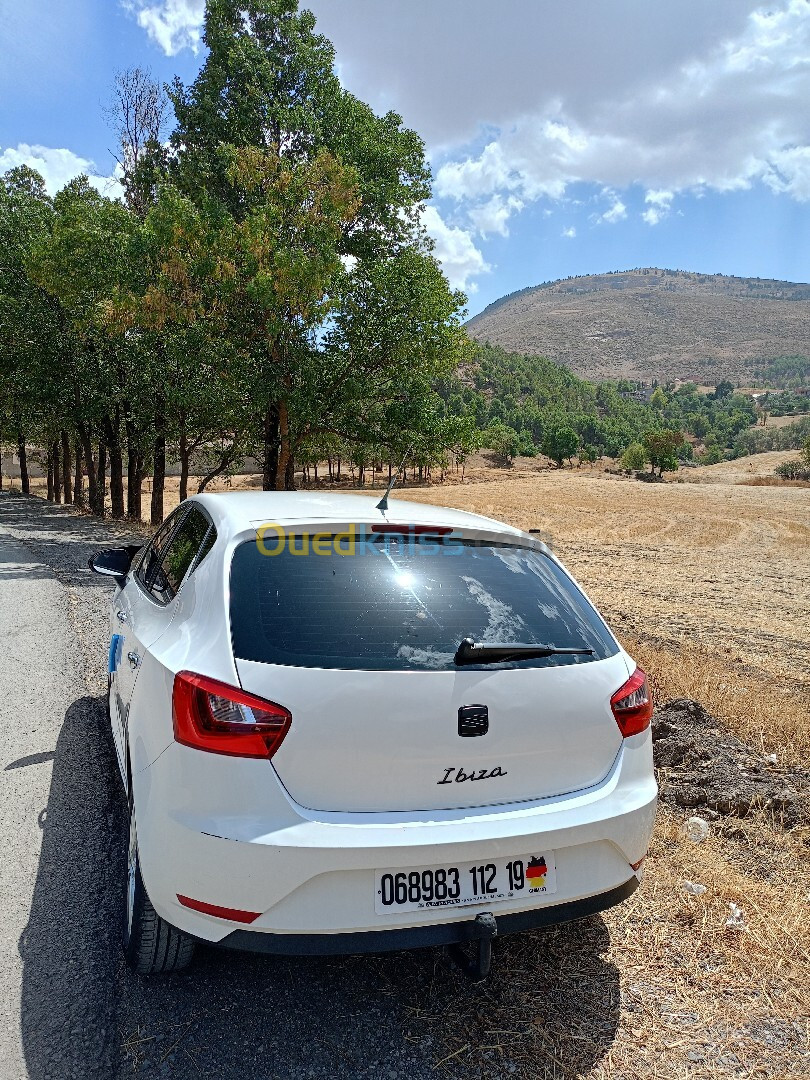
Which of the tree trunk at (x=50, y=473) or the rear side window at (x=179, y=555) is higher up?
the rear side window at (x=179, y=555)

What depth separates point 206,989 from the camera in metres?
2.54

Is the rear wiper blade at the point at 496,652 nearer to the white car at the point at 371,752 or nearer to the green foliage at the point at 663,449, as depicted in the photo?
the white car at the point at 371,752

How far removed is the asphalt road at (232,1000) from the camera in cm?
222

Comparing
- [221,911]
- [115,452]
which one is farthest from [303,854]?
[115,452]

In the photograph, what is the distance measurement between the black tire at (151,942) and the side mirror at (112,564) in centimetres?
217

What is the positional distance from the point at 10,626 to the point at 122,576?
15.2 ft

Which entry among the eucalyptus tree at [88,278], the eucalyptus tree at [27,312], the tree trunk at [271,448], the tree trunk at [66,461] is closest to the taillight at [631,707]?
the tree trunk at [271,448]

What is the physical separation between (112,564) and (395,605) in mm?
2652

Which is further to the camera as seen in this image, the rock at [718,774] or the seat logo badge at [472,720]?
the rock at [718,774]

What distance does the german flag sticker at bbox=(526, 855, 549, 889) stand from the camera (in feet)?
7.59

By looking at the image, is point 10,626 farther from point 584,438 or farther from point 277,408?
point 584,438

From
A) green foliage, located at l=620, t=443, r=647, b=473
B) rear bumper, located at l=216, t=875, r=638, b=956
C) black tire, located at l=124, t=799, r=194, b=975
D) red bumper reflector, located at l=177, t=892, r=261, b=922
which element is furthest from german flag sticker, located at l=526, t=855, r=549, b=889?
green foliage, located at l=620, t=443, r=647, b=473

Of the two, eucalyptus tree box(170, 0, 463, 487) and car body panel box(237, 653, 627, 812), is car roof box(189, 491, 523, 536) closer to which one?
car body panel box(237, 653, 627, 812)

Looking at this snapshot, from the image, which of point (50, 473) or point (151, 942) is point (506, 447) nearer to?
point (50, 473)
